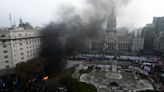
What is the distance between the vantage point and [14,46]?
2636 cm

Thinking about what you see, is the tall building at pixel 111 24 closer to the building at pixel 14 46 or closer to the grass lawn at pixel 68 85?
the building at pixel 14 46

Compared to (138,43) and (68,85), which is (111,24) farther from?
(68,85)

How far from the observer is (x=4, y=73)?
2470cm

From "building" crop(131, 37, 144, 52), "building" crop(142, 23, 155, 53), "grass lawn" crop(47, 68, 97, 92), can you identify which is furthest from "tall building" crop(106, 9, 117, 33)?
"grass lawn" crop(47, 68, 97, 92)

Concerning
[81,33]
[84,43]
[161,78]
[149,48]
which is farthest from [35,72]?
[149,48]

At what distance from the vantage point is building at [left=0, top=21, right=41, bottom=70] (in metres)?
25.0

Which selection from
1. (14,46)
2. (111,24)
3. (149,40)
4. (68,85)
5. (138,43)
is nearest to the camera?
(68,85)

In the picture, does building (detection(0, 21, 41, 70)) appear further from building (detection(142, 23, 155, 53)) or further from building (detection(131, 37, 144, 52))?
building (detection(142, 23, 155, 53))

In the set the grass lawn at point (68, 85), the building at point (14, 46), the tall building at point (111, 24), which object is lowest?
the grass lawn at point (68, 85)

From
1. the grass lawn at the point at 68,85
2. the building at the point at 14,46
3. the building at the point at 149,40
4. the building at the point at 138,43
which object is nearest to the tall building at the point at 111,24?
the building at the point at 149,40

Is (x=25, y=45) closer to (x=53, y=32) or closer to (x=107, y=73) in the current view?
(x=53, y=32)

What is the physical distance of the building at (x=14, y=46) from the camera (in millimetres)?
24953

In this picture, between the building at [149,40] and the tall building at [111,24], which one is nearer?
the building at [149,40]

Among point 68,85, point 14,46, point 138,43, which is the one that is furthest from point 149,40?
point 14,46
